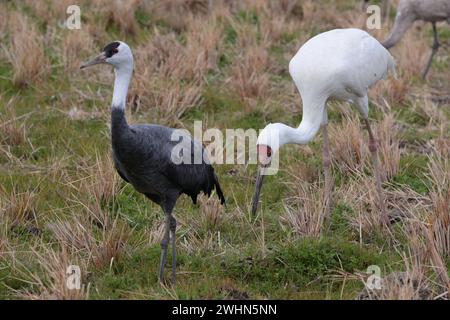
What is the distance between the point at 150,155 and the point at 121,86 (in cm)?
48

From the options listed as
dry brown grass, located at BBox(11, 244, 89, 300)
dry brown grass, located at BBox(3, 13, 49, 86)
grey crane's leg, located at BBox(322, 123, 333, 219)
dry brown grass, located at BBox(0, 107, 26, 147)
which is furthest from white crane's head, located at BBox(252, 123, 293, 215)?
dry brown grass, located at BBox(3, 13, 49, 86)

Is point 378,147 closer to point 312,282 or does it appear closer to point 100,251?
point 312,282

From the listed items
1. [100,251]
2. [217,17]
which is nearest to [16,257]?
[100,251]

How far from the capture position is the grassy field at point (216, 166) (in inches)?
222

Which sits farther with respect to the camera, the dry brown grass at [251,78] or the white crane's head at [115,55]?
the dry brown grass at [251,78]

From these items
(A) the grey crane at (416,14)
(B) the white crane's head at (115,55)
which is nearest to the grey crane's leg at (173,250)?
(B) the white crane's head at (115,55)

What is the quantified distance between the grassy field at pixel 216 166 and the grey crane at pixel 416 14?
0.35 metres

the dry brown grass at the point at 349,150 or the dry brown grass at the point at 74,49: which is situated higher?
the dry brown grass at the point at 74,49

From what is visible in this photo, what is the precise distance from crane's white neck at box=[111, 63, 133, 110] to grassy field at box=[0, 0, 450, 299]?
98cm

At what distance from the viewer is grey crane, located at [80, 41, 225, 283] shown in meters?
5.36

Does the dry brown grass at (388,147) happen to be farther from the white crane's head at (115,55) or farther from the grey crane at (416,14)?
the white crane's head at (115,55)

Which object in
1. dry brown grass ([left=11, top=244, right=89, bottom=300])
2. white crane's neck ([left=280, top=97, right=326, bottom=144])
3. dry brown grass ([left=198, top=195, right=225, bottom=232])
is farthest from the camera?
dry brown grass ([left=198, top=195, right=225, bottom=232])

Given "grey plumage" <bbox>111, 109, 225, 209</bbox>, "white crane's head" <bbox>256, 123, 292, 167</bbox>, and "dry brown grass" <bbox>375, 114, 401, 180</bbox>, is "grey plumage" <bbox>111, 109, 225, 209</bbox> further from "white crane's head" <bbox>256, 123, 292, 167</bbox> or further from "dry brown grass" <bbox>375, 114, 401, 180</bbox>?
"dry brown grass" <bbox>375, 114, 401, 180</bbox>

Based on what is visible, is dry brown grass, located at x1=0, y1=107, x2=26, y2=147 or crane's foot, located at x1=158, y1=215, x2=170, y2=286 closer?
crane's foot, located at x1=158, y1=215, x2=170, y2=286
